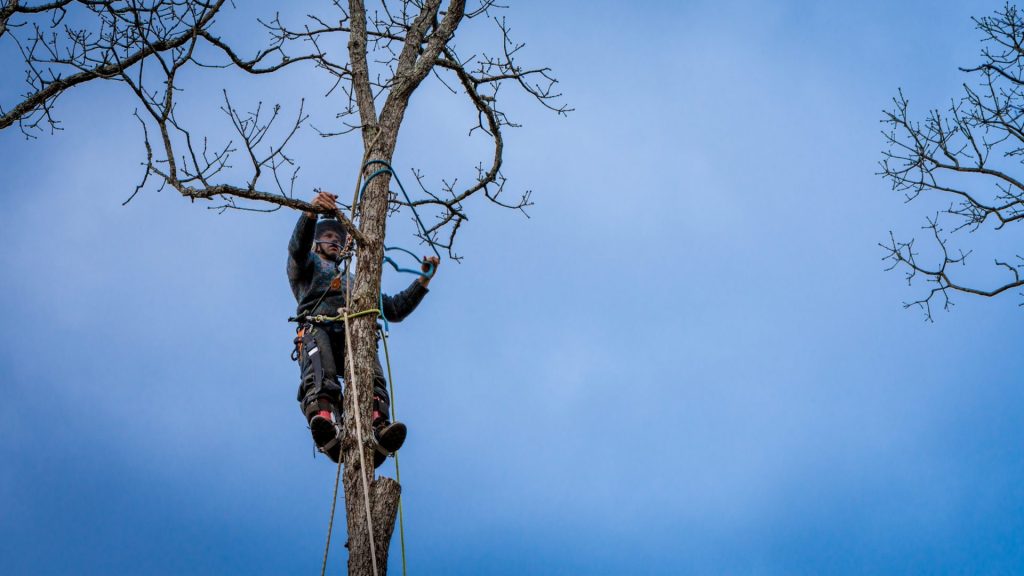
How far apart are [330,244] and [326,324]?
0.69m

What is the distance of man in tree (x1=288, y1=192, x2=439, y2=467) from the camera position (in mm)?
4996

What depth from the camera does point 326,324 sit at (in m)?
5.72

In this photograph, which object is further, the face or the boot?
the face

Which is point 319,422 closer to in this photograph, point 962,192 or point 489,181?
point 489,181

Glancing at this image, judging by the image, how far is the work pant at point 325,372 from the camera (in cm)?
537

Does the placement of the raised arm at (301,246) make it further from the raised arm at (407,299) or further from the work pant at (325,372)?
the raised arm at (407,299)

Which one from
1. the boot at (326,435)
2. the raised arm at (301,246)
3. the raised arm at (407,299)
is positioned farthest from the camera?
the raised arm at (407,299)

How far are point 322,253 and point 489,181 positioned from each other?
3.85 feet

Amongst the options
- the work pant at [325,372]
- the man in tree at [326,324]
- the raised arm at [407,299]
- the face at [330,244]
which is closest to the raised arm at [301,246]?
the man in tree at [326,324]

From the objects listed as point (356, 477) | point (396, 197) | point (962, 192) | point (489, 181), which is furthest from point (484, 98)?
point (962, 192)

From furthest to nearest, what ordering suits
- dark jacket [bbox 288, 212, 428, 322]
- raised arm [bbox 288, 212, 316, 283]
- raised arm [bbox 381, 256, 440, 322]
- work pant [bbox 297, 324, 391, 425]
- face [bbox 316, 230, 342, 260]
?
raised arm [bbox 381, 256, 440, 322]
face [bbox 316, 230, 342, 260]
dark jacket [bbox 288, 212, 428, 322]
raised arm [bbox 288, 212, 316, 283]
work pant [bbox 297, 324, 391, 425]

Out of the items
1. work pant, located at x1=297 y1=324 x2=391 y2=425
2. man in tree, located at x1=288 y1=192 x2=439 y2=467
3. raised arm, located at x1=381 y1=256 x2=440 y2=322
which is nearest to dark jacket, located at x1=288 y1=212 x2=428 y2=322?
man in tree, located at x1=288 y1=192 x2=439 y2=467

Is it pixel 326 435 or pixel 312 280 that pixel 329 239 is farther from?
pixel 326 435

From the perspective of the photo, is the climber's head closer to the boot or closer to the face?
the face
